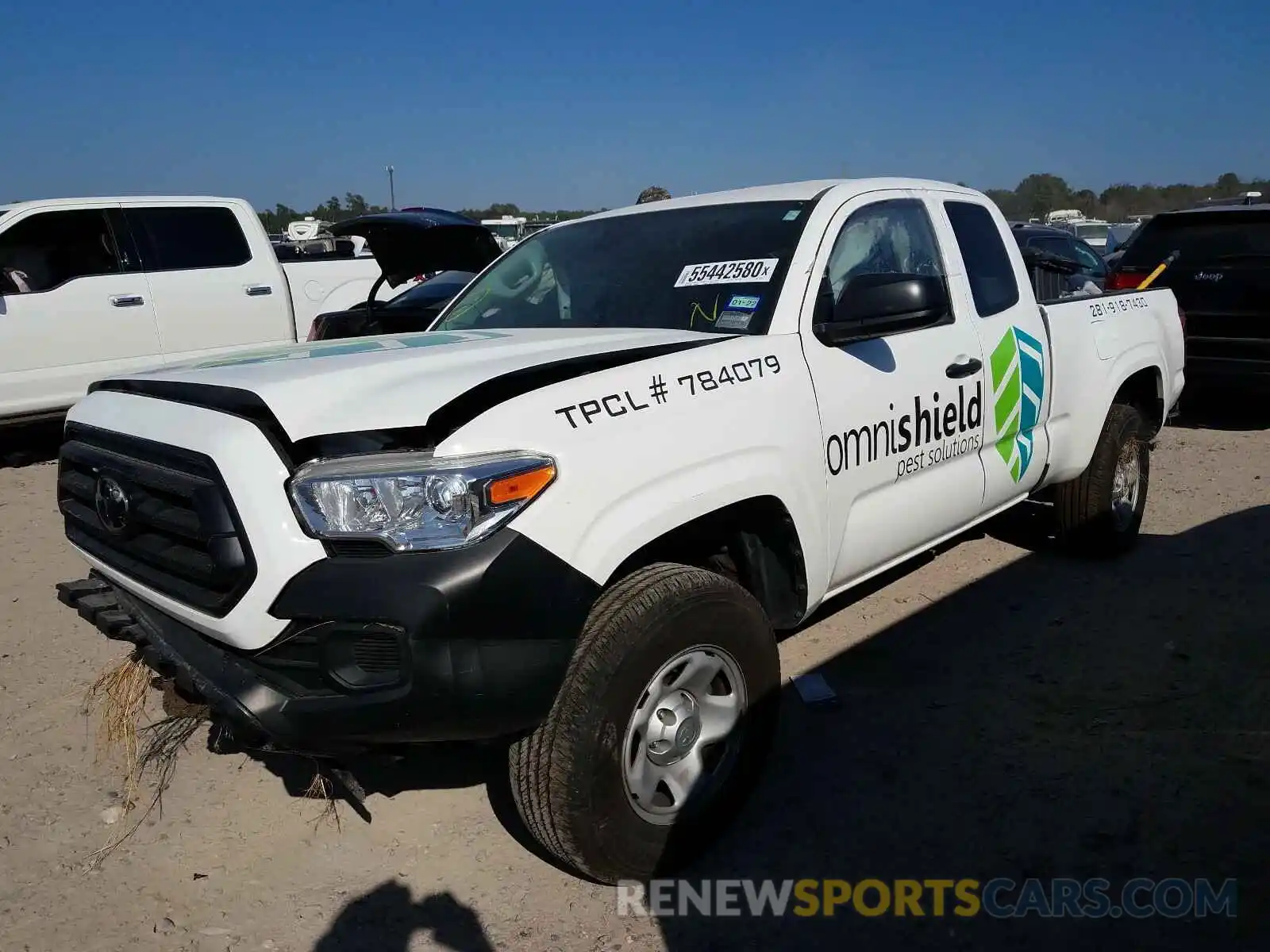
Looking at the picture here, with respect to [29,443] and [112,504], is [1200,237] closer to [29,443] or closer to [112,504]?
[112,504]

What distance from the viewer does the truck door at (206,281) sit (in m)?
7.87

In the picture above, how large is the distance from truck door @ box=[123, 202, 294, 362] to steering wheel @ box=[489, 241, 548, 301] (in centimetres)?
486

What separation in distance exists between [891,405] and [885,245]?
0.72 meters

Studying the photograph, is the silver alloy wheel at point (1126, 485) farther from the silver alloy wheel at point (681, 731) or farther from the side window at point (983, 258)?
the silver alloy wheel at point (681, 731)

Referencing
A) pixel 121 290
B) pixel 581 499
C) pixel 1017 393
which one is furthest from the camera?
pixel 121 290

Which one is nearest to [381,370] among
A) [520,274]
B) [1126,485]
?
[520,274]

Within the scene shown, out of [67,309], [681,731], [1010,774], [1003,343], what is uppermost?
[67,309]

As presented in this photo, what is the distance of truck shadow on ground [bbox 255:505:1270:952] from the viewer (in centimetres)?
251

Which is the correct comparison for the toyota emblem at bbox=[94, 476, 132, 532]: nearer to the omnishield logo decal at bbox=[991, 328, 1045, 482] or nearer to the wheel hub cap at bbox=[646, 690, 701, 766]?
the wheel hub cap at bbox=[646, 690, 701, 766]

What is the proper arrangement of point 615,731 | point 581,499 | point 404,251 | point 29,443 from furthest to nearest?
1. point 29,443
2. point 404,251
3. point 615,731
4. point 581,499

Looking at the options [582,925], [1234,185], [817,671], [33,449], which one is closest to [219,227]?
[33,449]

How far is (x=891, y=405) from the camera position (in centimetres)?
330

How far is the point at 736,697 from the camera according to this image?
2.77m

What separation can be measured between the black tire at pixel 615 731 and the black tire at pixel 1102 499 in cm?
274
